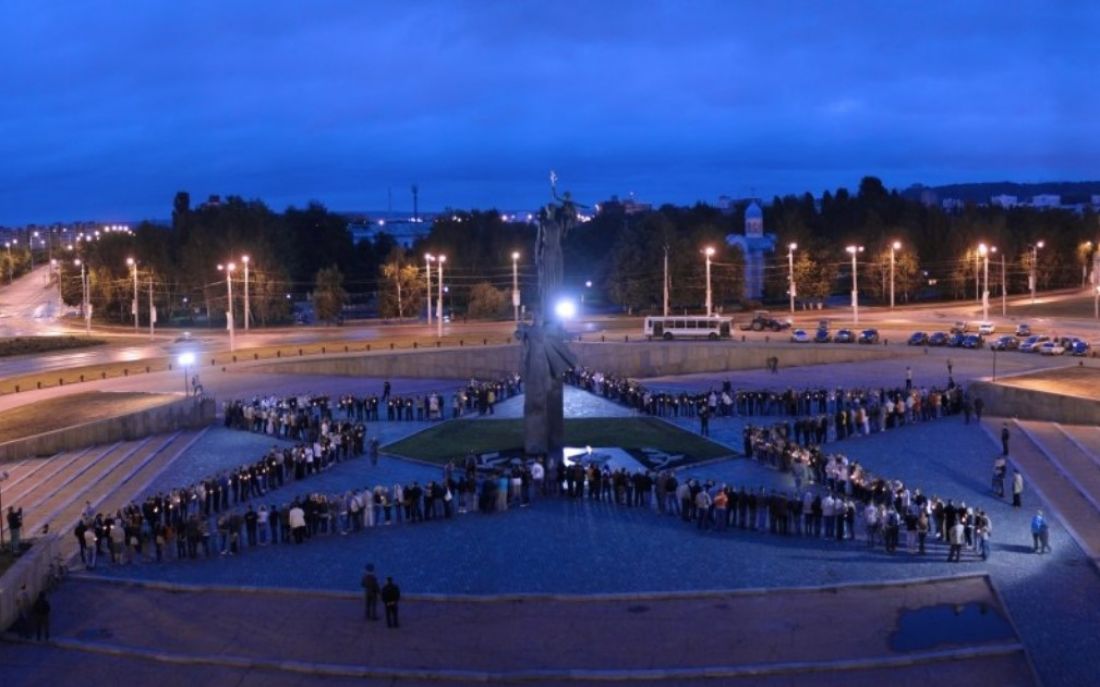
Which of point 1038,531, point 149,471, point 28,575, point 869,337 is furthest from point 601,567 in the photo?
point 869,337

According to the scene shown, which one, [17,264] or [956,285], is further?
[17,264]

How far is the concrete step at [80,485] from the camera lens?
26.1m

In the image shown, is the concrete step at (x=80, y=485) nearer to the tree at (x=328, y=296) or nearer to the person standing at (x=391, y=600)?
the person standing at (x=391, y=600)

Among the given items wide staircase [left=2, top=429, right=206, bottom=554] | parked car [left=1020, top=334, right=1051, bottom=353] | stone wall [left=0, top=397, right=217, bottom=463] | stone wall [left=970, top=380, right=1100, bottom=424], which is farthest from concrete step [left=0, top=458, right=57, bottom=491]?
parked car [left=1020, top=334, right=1051, bottom=353]

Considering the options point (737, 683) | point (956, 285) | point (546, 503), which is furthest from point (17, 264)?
point (737, 683)

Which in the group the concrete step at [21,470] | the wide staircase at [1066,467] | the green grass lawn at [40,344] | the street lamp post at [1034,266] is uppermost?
the street lamp post at [1034,266]

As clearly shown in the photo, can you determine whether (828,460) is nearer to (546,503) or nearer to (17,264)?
(546,503)

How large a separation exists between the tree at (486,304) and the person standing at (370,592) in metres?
65.1

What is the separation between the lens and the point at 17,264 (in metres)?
156

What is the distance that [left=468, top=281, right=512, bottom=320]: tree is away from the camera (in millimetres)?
82812

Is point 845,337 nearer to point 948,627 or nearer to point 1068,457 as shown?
point 1068,457

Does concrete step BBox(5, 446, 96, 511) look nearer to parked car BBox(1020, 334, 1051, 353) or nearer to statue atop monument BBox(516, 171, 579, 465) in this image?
statue atop monument BBox(516, 171, 579, 465)

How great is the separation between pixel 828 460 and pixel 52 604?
58.6ft

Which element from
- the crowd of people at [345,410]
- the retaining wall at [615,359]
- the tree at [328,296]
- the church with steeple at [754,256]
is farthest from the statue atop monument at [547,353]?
the church with steeple at [754,256]
